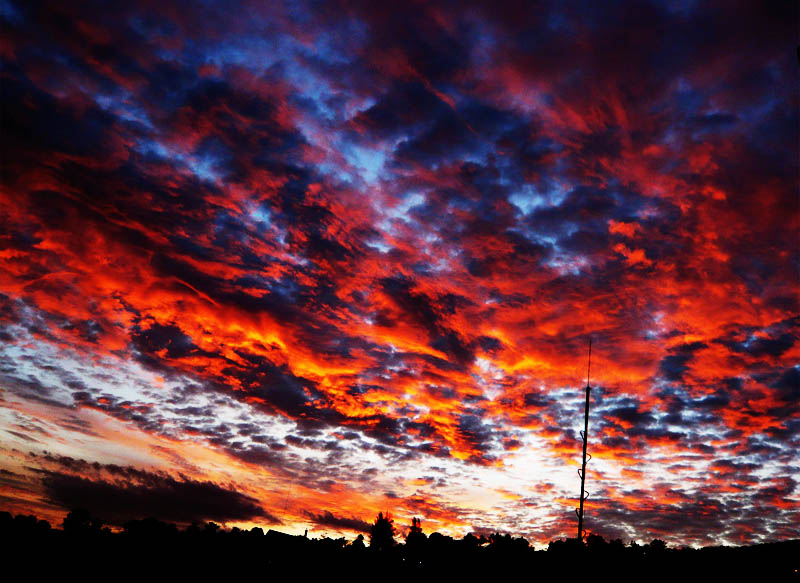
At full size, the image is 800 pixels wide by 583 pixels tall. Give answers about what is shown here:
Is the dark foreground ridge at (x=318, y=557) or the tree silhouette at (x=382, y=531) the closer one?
the dark foreground ridge at (x=318, y=557)

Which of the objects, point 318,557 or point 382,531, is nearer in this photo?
point 318,557

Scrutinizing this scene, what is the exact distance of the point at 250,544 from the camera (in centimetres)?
3312

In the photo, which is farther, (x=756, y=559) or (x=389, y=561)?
(x=389, y=561)

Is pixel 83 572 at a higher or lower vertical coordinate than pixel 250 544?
lower

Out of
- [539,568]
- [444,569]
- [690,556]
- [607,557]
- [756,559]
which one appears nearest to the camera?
[756,559]

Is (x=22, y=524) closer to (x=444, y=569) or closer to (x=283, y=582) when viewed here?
(x=283, y=582)

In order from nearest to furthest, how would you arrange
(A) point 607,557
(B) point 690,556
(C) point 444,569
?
(B) point 690,556, (A) point 607,557, (C) point 444,569

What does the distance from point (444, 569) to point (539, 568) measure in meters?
5.60

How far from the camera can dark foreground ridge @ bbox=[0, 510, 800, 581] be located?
25453 mm

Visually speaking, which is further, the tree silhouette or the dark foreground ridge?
the tree silhouette

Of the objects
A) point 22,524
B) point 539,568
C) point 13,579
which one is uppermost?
point 539,568

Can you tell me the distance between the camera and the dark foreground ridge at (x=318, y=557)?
2545cm

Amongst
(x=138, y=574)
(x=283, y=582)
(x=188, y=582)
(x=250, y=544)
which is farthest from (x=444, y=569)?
(x=138, y=574)

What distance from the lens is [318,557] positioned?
33062 mm
